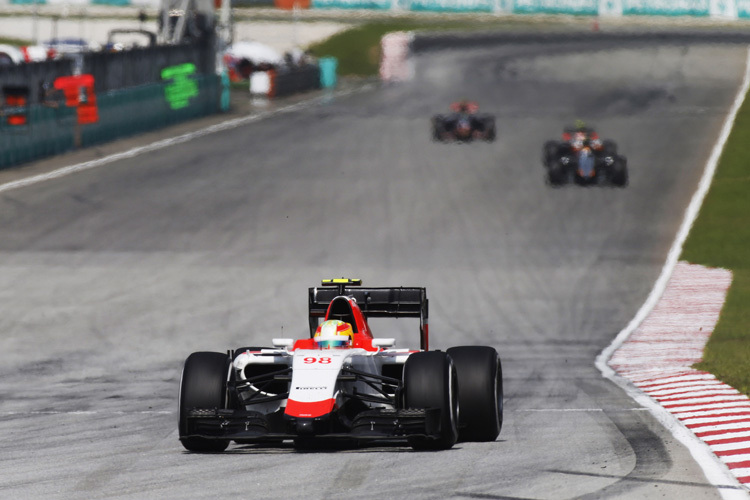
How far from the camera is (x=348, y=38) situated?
81.2 metres

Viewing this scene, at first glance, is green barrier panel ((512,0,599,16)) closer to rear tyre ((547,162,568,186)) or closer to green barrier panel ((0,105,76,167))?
rear tyre ((547,162,568,186))

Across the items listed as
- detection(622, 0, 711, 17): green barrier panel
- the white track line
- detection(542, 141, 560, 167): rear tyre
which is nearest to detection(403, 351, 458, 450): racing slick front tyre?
the white track line

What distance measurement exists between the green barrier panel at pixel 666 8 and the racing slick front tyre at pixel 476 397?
239ft

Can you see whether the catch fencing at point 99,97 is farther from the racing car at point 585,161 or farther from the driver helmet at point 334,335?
the driver helmet at point 334,335

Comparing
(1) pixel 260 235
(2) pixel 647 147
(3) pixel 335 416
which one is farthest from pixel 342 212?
(3) pixel 335 416

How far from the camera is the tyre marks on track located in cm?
1302

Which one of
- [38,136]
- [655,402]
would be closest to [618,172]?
[38,136]

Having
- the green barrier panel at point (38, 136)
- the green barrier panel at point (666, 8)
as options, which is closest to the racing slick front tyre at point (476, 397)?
the green barrier panel at point (38, 136)

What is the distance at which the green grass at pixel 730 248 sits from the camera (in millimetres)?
18655

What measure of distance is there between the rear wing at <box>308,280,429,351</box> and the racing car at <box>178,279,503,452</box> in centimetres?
46

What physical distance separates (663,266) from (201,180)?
563 inches

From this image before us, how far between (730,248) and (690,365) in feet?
37.1

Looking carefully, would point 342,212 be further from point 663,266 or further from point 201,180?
point 663,266

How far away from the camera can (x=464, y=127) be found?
44.8m
